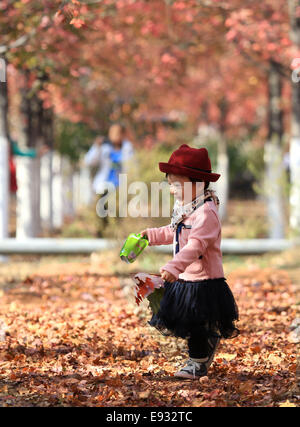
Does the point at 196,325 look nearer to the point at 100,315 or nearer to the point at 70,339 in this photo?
the point at 70,339

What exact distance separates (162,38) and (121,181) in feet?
17.8

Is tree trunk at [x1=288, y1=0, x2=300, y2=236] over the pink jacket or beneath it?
over

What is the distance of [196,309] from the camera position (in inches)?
183

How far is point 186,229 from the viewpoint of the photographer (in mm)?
4711

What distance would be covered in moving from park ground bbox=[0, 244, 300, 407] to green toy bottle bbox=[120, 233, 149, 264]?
84 centimetres

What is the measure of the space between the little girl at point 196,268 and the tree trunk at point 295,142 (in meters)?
5.76

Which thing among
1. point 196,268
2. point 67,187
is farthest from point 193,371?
point 67,187

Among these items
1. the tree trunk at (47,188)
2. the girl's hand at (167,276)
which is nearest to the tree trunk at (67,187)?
the tree trunk at (47,188)

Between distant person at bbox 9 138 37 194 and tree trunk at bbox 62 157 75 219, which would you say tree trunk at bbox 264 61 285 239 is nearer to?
distant person at bbox 9 138 37 194

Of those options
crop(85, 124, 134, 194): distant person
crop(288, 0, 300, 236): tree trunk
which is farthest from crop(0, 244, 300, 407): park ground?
crop(85, 124, 134, 194): distant person

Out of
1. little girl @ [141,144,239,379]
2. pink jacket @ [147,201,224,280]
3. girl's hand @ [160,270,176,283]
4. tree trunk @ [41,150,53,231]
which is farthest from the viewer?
tree trunk @ [41,150,53,231]

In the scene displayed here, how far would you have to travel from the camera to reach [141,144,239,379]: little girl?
4637 millimetres

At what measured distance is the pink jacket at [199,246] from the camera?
447cm

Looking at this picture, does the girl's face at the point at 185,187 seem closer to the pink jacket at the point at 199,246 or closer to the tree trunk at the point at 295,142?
the pink jacket at the point at 199,246
